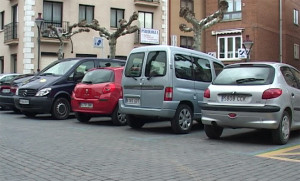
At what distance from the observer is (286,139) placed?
26.7 feet

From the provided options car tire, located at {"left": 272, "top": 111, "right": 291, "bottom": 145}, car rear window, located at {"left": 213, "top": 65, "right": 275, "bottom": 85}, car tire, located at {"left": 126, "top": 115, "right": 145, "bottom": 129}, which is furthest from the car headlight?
car tire, located at {"left": 272, "top": 111, "right": 291, "bottom": 145}

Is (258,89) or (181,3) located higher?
(181,3)

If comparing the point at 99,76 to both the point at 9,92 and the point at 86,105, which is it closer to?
the point at 86,105

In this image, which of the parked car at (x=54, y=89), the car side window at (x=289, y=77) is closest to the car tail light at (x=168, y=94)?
the car side window at (x=289, y=77)

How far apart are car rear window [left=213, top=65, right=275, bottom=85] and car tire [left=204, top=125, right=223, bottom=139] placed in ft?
3.19

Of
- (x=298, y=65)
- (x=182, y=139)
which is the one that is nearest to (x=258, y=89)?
(x=182, y=139)

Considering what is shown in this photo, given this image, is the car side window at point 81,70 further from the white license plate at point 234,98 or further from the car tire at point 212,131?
the white license plate at point 234,98

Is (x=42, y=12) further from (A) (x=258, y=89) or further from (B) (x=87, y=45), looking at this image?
(A) (x=258, y=89)

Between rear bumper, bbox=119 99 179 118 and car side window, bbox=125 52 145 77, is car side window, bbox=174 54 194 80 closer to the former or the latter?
rear bumper, bbox=119 99 179 118

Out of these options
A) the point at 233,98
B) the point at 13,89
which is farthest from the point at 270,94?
the point at 13,89

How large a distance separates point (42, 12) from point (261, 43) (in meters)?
19.0

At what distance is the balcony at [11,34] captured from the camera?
28.6 metres

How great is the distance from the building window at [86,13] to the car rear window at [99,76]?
62.2 ft

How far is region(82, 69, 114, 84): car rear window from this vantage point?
36.6 ft
